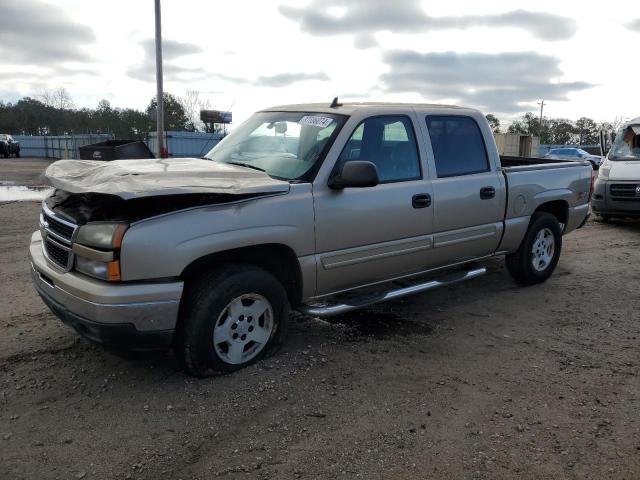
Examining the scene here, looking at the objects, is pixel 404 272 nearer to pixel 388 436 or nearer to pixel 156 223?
pixel 388 436

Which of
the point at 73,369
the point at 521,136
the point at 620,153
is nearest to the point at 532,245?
the point at 73,369

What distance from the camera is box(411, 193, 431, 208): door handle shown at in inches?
179

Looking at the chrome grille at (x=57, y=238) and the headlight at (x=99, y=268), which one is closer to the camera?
the headlight at (x=99, y=268)

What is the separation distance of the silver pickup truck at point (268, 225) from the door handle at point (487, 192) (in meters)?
0.02

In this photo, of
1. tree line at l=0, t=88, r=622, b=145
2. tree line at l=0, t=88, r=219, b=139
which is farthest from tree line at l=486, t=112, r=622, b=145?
tree line at l=0, t=88, r=219, b=139

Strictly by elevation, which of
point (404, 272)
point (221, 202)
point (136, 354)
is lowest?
point (136, 354)

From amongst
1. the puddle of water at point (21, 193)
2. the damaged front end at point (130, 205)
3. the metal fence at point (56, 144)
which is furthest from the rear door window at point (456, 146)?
the metal fence at point (56, 144)

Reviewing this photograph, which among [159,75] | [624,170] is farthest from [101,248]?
[159,75]

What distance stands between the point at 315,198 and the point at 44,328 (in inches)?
101

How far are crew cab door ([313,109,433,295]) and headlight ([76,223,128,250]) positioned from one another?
1.40 meters

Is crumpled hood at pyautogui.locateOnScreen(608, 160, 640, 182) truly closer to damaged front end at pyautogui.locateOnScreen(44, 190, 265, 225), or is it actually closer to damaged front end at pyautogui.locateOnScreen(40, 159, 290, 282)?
damaged front end at pyautogui.locateOnScreen(40, 159, 290, 282)

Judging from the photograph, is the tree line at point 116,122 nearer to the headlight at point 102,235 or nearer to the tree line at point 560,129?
the tree line at point 560,129

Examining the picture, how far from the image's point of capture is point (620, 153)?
438 inches

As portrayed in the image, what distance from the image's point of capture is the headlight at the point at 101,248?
3.15 meters
